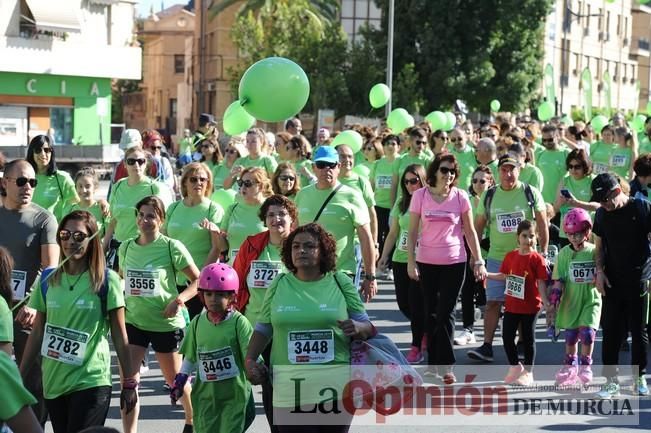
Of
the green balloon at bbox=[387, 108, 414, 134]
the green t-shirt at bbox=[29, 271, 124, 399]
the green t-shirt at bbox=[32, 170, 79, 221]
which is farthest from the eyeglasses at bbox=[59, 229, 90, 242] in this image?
the green balloon at bbox=[387, 108, 414, 134]

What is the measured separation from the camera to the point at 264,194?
8.74 metres

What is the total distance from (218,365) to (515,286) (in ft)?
12.4

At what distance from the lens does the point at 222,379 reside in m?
6.51

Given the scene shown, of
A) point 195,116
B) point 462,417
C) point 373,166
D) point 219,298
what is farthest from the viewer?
point 195,116

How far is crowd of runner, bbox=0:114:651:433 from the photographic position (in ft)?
19.8

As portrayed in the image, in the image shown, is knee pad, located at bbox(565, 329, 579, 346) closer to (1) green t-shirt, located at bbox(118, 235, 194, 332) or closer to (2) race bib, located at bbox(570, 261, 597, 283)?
(2) race bib, located at bbox(570, 261, 597, 283)

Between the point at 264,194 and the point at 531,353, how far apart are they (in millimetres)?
2587

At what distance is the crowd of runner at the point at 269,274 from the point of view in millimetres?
6039

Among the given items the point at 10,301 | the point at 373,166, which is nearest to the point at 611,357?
the point at 10,301

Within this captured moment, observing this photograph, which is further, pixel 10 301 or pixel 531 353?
pixel 531 353

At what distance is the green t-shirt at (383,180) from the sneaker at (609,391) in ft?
21.3

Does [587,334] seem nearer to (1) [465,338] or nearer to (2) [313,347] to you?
(1) [465,338]

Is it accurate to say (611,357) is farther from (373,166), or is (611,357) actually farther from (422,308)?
(373,166)

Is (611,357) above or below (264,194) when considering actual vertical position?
below
